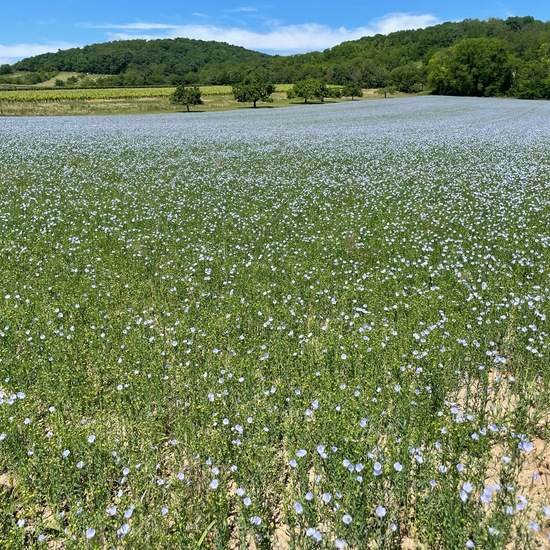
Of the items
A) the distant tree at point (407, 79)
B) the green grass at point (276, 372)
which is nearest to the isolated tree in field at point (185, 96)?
the distant tree at point (407, 79)

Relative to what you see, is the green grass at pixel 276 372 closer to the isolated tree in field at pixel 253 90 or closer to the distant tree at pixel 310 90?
the isolated tree in field at pixel 253 90

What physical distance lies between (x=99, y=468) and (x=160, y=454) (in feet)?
1.89

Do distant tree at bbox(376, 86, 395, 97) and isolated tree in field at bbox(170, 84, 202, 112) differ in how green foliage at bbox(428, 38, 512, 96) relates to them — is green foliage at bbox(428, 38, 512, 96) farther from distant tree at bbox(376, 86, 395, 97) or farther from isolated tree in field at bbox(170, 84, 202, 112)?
isolated tree in field at bbox(170, 84, 202, 112)

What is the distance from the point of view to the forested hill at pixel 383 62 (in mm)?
88750

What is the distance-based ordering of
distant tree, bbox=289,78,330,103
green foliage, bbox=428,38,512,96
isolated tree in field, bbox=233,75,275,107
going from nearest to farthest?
isolated tree in field, bbox=233,75,275,107
distant tree, bbox=289,78,330,103
green foliage, bbox=428,38,512,96

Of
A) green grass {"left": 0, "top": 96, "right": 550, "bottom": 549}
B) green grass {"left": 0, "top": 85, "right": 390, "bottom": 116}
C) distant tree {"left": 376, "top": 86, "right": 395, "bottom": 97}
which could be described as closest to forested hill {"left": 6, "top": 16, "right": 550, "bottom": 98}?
distant tree {"left": 376, "top": 86, "right": 395, "bottom": 97}

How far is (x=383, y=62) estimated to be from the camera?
120m

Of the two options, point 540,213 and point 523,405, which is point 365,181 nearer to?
point 540,213

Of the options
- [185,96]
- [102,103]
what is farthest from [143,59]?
[185,96]

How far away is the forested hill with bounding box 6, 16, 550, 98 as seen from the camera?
Result: 291 ft

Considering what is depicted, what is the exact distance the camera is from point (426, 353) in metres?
4.80

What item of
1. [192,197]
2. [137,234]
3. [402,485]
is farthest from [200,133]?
[402,485]

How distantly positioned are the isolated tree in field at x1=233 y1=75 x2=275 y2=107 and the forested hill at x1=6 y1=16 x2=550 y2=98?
30.2 metres

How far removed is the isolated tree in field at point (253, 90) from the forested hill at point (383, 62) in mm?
30201
